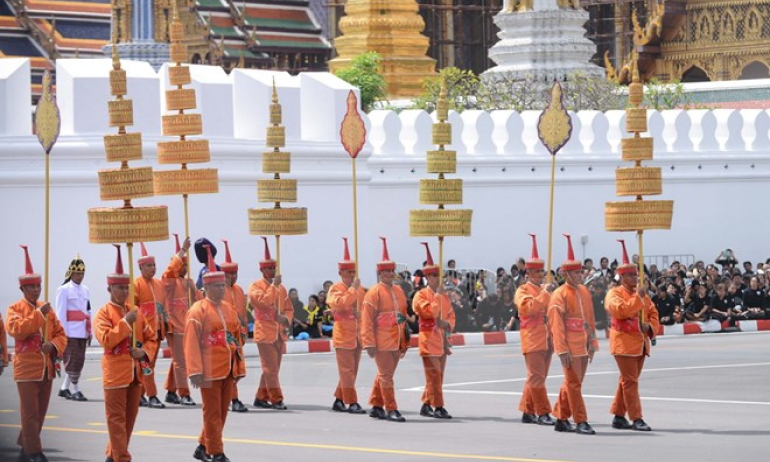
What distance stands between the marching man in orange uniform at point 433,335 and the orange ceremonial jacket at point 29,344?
3.63 metres

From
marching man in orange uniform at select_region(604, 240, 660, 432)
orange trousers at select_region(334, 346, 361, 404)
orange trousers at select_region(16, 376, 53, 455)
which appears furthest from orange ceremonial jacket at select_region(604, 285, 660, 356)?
orange trousers at select_region(16, 376, 53, 455)

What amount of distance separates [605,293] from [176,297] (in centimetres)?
879

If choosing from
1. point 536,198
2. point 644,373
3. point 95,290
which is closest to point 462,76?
point 536,198

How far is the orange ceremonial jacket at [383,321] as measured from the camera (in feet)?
60.4

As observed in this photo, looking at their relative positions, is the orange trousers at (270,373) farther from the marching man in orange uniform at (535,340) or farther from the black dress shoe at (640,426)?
the black dress shoe at (640,426)

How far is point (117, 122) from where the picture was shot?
17.2 m

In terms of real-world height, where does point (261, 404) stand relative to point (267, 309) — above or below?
below

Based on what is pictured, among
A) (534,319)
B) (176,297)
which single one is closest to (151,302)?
(176,297)

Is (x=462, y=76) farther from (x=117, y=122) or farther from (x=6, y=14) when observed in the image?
(x=117, y=122)

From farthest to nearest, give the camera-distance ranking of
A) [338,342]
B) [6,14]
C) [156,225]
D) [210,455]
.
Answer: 1. [6,14]
2. [338,342]
3. [156,225]
4. [210,455]

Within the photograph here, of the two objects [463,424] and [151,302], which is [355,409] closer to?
[463,424]

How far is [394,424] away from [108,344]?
3.49 meters

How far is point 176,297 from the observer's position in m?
19.5

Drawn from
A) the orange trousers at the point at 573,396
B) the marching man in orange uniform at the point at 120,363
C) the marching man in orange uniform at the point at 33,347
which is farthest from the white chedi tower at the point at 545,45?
the marching man in orange uniform at the point at 120,363
